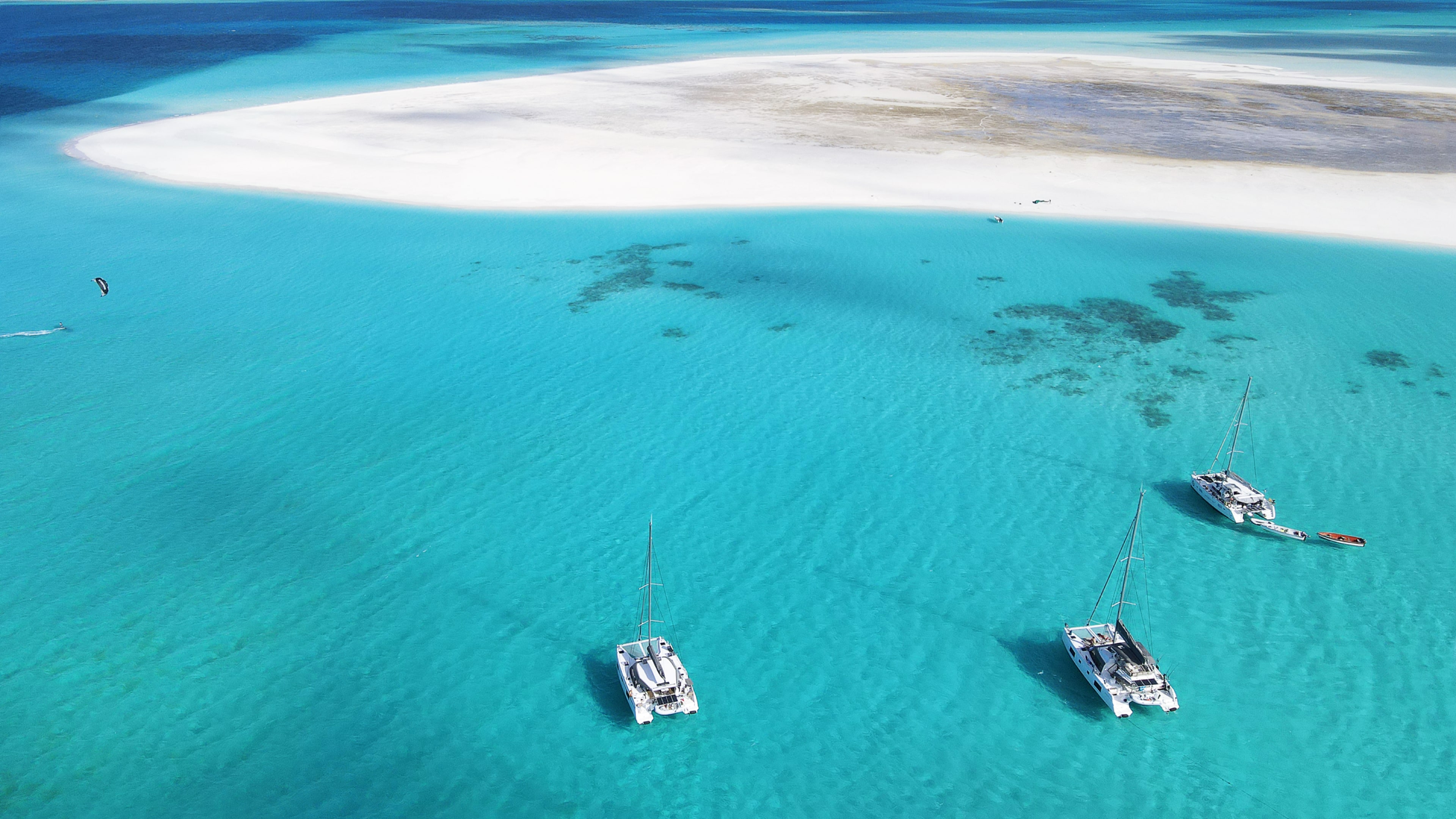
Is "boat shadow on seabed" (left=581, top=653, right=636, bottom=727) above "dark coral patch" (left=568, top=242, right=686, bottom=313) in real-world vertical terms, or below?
below

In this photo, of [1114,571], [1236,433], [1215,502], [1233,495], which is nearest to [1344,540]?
[1233,495]

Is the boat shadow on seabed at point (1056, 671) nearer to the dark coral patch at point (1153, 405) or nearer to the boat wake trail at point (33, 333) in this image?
the dark coral patch at point (1153, 405)

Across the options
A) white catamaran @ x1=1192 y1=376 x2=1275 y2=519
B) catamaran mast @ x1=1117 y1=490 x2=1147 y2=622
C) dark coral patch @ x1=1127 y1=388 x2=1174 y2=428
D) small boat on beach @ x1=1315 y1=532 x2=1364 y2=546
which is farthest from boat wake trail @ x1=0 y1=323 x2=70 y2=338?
small boat on beach @ x1=1315 y1=532 x2=1364 y2=546

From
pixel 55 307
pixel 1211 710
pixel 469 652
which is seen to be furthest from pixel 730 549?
pixel 55 307

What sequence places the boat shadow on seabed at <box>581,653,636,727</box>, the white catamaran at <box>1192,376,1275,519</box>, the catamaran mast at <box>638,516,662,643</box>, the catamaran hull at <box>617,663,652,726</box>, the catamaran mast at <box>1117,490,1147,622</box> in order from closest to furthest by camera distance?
the catamaran hull at <box>617,663,652,726</box>, the boat shadow on seabed at <box>581,653,636,727</box>, the catamaran mast at <box>638,516,662,643</box>, the catamaran mast at <box>1117,490,1147,622</box>, the white catamaran at <box>1192,376,1275,519</box>

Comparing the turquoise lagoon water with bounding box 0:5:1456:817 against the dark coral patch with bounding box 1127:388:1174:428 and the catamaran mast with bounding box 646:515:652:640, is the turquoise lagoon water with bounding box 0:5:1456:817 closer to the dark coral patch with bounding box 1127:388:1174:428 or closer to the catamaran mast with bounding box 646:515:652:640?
the dark coral patch with bounding box 1127:388:1174:428

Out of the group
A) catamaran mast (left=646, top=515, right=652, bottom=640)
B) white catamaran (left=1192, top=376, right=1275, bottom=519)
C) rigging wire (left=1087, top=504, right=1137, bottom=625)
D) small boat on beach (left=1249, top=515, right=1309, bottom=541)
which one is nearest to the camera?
catamaran mast (left=646, top=515, right=652, bottom=640)

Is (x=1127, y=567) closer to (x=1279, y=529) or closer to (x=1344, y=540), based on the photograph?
(x=1279, y=529)
